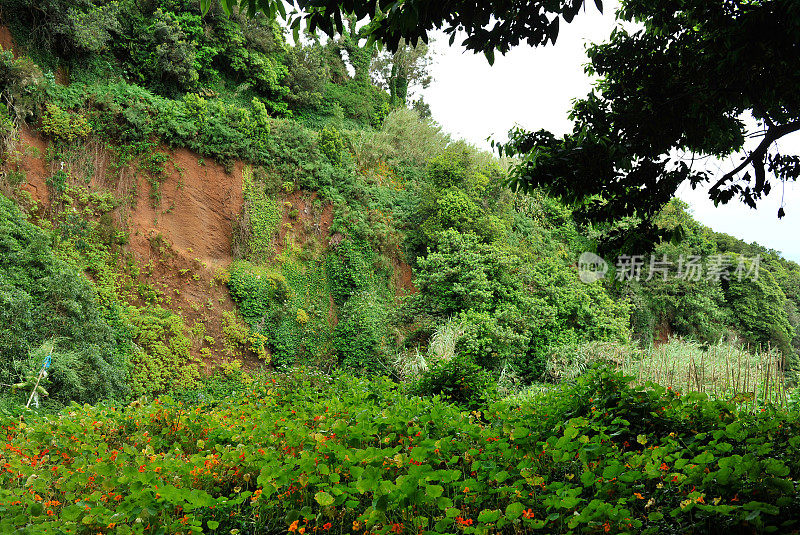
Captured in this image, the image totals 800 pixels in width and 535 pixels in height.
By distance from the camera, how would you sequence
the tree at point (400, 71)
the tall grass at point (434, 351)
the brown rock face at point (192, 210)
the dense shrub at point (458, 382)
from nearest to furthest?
the dense shrub at point (458, 382) → the brown rock face at point (192, 210) → the tall grass at point (434, 351) → the tree at point (400, 71)

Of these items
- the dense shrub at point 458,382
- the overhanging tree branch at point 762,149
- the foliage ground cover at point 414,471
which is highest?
the overhanging tree branch at point 762,149

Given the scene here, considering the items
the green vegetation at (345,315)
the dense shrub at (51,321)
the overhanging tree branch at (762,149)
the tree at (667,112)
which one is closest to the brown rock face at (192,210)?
the green vegetation at (345,315)

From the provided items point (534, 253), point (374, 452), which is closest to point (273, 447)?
point (374, 452)

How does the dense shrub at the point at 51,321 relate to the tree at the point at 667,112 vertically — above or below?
below

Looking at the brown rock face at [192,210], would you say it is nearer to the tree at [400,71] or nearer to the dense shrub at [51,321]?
the dense shrub at [51,321]

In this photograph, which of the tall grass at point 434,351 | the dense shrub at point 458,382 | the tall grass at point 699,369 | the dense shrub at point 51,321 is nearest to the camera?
the dense shrub at point 458,382

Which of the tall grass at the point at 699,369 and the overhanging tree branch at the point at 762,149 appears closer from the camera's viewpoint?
the overhanging tree branch at the point at 762,149

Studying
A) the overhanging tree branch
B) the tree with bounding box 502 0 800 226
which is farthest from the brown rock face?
the overhanging tree branch

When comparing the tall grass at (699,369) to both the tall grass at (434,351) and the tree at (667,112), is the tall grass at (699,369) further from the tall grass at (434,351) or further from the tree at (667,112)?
the tall grass at (434,351)

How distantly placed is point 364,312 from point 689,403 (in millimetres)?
8378

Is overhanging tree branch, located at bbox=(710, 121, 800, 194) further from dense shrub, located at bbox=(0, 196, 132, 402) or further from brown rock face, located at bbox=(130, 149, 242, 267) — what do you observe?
brown rock face, located at bbox=(130, 149, 242, 267)

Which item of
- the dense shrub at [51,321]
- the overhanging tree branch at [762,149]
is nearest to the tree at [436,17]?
the overhanging tree branch at [762,149]

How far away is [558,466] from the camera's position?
9.04 feet

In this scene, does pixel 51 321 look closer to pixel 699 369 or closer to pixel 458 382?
pixel 458 382
